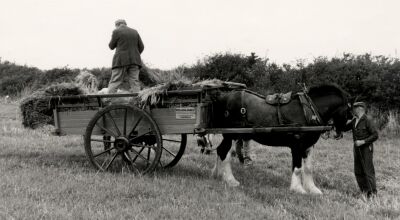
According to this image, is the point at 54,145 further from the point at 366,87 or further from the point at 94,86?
the point at 366,87

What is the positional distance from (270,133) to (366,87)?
8080mm

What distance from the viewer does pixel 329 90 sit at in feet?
25.2

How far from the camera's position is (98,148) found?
1121cm

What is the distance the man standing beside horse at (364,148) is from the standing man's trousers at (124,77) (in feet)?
13.3

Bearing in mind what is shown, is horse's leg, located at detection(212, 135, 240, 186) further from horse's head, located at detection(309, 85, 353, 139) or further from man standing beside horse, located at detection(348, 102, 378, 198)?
man standing beside horse, located at detection(348, 102, 378, 198)

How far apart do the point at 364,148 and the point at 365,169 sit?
0.34 m

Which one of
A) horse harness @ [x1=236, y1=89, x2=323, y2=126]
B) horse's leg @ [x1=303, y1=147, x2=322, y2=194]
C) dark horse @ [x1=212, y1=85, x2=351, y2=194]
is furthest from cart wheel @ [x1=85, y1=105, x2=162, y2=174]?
horse's leg @ [x1=303, y1=147, x2=322, y2=194]

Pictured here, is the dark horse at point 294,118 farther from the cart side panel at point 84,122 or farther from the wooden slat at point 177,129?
the cart side panel at point 84,122

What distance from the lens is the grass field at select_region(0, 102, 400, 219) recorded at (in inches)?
216

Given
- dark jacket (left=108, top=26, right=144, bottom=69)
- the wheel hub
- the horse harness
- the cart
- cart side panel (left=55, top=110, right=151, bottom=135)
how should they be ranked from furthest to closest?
dark jacket (left=108, top=26, right=144, bottom=69)
cart side panel (left=55, top=110, right=151, bottom=135)
the wheel hub
the cart
the horse harness

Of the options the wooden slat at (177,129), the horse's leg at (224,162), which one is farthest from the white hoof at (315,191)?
the wooden slat at (177,129)

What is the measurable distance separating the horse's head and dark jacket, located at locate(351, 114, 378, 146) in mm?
211

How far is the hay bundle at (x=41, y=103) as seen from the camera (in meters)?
8.27

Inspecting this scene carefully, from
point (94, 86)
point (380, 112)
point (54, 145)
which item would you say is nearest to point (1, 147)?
point (54, 145)
